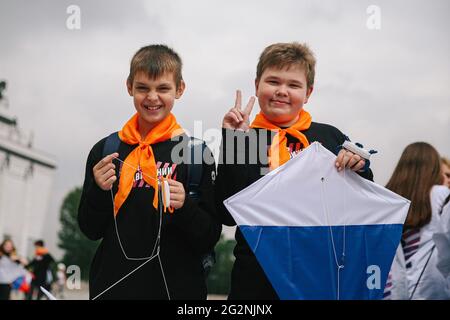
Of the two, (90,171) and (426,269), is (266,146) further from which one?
(426,269)

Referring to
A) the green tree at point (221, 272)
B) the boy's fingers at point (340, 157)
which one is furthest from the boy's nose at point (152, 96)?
the green tree at point (221, 272)

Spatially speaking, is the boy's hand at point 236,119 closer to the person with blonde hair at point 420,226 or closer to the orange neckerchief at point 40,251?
the person with blonde hair at point 420,226

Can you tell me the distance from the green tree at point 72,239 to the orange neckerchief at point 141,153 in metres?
35.2

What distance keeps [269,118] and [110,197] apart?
92 centimetres

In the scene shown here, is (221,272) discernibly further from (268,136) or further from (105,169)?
(105,169)

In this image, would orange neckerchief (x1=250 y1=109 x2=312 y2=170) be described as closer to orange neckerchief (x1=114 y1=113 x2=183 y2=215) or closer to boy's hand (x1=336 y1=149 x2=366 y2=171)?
boy's hand (x1=336 y1=149 x2=366 y2=171)

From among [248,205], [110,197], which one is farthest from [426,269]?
[110,197]

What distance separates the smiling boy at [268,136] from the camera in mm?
3225

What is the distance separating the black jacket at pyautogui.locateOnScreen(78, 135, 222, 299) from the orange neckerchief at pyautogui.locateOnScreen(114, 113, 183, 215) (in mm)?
36

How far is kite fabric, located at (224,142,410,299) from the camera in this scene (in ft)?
10.5

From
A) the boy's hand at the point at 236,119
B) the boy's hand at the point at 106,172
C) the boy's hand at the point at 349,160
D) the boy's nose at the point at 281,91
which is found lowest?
the boy's hand at the point at 106,172
